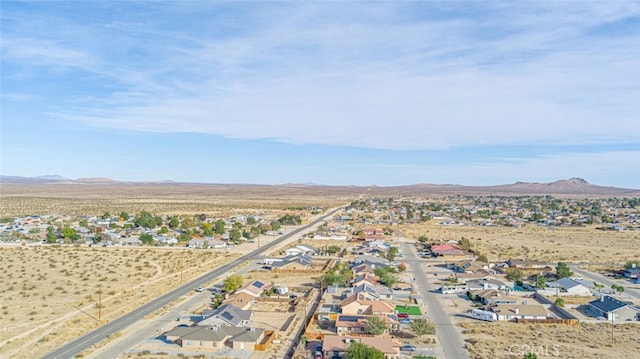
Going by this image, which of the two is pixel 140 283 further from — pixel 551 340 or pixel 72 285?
pixel 551 340

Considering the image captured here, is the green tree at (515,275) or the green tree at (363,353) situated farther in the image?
the green tree at (515,275)

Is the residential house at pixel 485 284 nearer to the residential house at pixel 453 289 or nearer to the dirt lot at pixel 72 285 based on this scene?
the residential house at pixel 453 289

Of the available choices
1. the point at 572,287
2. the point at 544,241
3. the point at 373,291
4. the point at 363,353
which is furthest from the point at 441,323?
the point at 544,241

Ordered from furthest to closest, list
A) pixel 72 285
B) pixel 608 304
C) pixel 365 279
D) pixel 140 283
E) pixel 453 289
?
pixel 140 283 < pixel 72 285 < pixel 365 279 < pixel 453 289 < pixel 608 304

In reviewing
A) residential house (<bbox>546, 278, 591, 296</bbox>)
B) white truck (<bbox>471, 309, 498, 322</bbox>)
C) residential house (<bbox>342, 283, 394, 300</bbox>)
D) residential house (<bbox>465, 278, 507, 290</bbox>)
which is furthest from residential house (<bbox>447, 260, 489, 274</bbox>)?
white truck (<bbox>471, 309, 498, 322</bbox>)

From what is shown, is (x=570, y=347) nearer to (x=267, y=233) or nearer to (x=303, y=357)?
(x=303, y=357)

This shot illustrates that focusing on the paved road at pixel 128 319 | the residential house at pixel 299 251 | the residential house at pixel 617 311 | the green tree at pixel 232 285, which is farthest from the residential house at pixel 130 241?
the residential house at pixel 617 311
